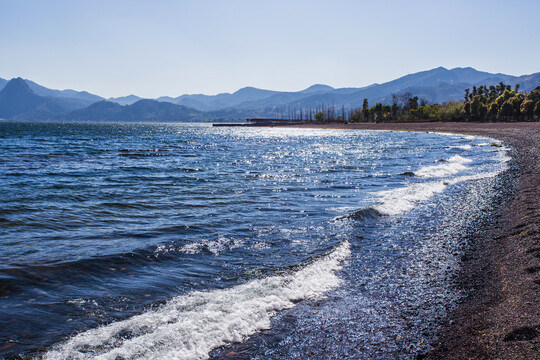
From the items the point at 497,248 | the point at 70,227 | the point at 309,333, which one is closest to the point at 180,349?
the point at 309,333

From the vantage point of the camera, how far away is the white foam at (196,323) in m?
5.21

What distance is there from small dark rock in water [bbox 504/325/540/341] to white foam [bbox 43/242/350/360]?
Answer: 10.8 ft

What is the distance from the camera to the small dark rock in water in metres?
4.84

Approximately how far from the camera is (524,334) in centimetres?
493

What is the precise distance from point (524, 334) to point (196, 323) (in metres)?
4.97

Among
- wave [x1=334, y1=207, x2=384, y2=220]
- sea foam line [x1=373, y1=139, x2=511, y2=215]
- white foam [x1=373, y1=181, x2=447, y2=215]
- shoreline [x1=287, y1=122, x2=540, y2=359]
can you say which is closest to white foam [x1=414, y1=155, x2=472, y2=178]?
sea foam line [x1=373, y1=139, x2=511, y2=215]

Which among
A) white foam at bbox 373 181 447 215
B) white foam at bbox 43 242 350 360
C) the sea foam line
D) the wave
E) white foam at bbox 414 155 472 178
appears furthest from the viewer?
white foam at bbox 414 155 472 178

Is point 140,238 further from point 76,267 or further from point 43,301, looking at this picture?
point 43,301

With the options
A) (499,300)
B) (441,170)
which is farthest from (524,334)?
Answer: (441,170)

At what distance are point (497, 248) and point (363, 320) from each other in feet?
17.6

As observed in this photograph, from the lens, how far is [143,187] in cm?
2086

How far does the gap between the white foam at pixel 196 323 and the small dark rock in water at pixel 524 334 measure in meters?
3.30

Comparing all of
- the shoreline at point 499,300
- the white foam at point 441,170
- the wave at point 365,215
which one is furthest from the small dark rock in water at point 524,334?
the white foam at point 441,170

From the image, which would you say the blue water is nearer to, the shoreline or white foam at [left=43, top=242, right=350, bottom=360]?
white foam at [left=43, top=242, right=350, bottom=360]
